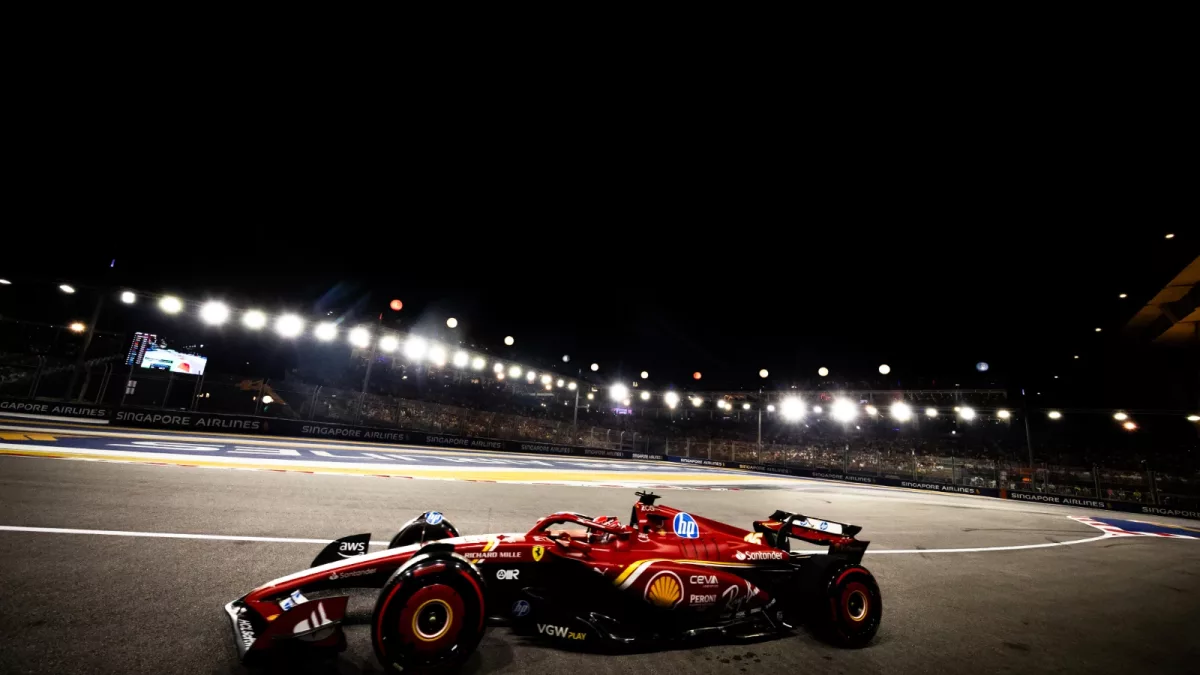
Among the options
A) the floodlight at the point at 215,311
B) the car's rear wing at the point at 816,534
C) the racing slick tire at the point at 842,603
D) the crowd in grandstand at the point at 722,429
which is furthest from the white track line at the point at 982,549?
the floodlight at the point at 215,311

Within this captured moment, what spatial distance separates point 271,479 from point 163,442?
7891 mm

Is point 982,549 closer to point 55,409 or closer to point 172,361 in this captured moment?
point 55,409

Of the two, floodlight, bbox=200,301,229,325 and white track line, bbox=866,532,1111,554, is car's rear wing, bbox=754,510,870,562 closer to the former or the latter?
white track line, bbox=866,532,1111,554

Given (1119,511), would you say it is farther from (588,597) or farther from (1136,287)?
(588,597)

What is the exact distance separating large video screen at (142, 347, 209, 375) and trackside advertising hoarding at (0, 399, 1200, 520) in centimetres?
609

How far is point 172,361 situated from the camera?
24.2 metres

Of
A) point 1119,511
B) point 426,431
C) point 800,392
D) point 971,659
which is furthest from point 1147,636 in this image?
point 800,392

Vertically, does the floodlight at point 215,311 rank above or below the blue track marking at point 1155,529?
above

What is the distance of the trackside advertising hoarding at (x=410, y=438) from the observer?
1711cm

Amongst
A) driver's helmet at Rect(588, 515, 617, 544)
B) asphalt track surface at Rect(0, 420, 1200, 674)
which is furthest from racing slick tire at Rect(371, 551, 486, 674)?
driver's helmet at Rect(588, 515, 617, 544)

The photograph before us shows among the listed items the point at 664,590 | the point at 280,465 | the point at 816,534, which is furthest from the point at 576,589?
the point at 280,465

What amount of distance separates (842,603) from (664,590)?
4.78ft

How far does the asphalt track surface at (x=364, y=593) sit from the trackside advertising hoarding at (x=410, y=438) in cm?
1279

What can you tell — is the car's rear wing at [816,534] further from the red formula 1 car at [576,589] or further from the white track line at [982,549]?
the white track line at [982,549]
